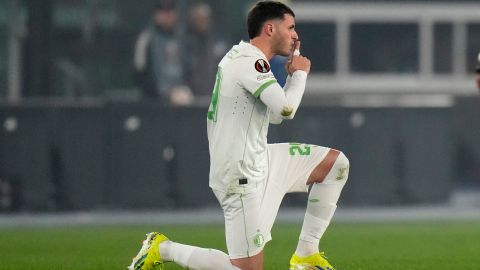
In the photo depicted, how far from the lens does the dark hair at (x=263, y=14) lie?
31.8 ft

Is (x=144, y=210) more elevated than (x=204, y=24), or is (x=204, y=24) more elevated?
(x=204, y=24)

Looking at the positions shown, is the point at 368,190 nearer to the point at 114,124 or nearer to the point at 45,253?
the point at 114,124

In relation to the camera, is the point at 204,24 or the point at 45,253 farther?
the point at 204,24

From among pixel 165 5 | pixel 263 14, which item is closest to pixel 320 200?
pixel 263 14

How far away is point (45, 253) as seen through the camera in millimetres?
13102

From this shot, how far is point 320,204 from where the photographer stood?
10117mm

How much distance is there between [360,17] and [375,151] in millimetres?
5787

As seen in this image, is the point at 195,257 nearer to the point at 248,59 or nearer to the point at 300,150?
the point at 300,150

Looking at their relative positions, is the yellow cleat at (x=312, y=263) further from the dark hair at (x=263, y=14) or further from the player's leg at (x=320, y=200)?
the dark hair at (x=263, y=14)

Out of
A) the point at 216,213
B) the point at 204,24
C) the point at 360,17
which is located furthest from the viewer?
the point at 360,17

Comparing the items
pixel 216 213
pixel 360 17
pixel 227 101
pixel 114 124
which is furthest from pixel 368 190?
pixel 227 101

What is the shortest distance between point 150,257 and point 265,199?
833mm

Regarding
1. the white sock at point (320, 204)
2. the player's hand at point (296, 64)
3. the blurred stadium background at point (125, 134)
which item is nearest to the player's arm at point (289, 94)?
the player's hand at point (296, 64)

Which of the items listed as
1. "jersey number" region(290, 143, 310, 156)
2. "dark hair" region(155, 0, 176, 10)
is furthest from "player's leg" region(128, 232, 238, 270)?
"dark hair" region(155, 0, 176, 10)
